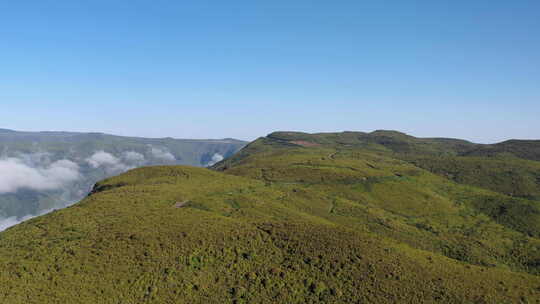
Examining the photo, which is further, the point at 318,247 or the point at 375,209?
the point at 375,209

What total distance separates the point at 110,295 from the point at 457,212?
107922mm

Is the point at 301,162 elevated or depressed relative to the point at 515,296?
elevated

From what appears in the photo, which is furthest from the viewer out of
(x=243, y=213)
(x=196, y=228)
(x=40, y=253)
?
(x=243, y=213)

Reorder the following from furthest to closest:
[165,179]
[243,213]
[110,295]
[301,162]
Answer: [301,162] < [165,179] < [243,213] < [110,295]

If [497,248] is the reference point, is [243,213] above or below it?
above

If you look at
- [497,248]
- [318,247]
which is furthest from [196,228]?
[497,248]

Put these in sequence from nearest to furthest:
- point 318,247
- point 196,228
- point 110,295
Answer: point 110,295 < point 318,247 < point 196,228

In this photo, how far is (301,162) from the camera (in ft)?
570

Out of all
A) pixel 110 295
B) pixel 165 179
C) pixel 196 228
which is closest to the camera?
pixel 110 295

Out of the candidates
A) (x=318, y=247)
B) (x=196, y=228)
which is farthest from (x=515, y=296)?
(x=196, y=228)

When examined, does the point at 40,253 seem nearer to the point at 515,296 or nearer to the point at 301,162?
the point at 515,296

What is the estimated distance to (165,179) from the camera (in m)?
113

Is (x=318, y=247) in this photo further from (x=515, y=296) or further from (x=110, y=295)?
(x=110, y=295)

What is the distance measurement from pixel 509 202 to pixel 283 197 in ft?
280
